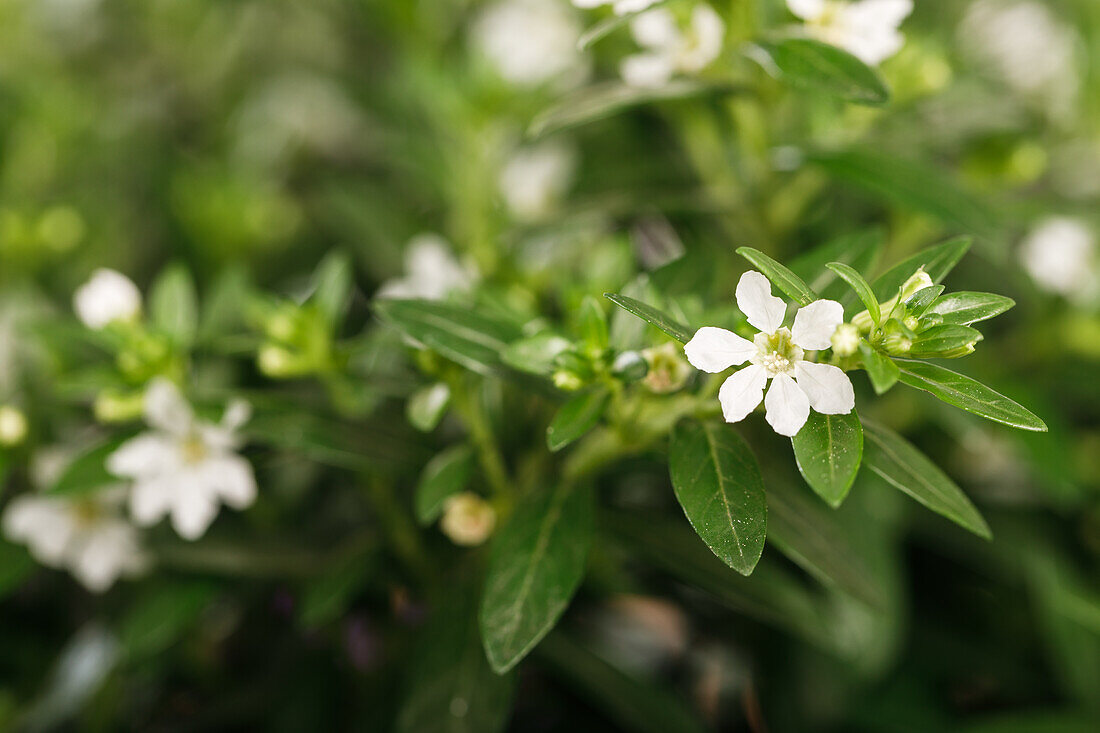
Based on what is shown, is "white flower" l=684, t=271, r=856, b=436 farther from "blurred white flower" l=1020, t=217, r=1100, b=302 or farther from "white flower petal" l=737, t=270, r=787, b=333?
"blurred white flower" l=1020, t=217, r=1100, b=302

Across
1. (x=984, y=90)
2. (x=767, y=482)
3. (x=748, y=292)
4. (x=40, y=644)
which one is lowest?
(x=40, y=644)

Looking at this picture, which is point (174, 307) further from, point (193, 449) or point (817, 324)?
point (817, 324)

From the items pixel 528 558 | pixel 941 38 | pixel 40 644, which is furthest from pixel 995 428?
pixel 40 644

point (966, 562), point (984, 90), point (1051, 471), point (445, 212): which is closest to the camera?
point (1051, 471)

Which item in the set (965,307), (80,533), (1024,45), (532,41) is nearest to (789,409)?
(965,307)

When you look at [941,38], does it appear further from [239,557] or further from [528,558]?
[239,557]

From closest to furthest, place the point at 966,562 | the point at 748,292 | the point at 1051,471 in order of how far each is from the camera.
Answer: the point at 748,292, the point at 1051,471, the point at 966,562

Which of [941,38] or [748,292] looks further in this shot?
[941,38]
